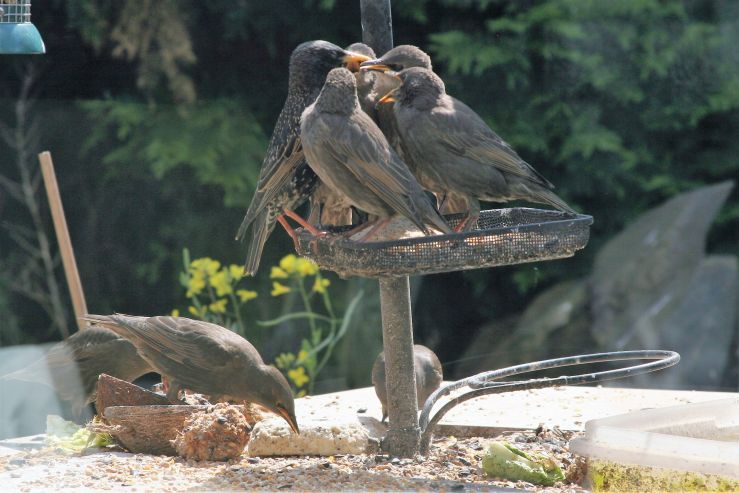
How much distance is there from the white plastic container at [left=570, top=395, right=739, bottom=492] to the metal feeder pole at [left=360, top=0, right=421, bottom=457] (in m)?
0.65

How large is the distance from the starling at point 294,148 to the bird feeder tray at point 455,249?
15.0 inches

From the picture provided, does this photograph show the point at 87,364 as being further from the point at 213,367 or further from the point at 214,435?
the point at 214,435

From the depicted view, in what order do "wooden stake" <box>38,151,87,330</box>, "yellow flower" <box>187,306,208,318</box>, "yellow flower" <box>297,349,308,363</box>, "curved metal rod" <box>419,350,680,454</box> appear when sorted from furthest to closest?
"yellow flower" <box>297,349,308,363</box> < "yellow flower" <box>187,306,208,318</box> < "wooden stake" <box>38,151,87,330</box> < "curved metal rod" <box>419,350,680,454</box>

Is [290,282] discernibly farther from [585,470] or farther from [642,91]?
[585,470]

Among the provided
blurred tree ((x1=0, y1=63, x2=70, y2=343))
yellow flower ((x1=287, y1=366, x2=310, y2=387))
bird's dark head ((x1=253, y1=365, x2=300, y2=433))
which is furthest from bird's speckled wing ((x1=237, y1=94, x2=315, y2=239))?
blurred tree ((x1=0, y1=63, x2=70, y2=343))

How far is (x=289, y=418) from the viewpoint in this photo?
3279mm

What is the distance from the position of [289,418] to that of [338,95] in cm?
109

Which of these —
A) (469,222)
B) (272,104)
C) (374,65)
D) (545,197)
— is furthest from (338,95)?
(272,104)

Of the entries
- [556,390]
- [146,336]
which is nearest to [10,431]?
[146,336]

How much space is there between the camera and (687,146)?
241 inches

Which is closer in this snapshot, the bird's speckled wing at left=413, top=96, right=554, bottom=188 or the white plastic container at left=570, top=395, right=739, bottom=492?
the white plastic container at left=570, top=395, right=739, bottom=492

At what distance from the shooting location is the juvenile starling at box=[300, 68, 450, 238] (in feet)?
9.04

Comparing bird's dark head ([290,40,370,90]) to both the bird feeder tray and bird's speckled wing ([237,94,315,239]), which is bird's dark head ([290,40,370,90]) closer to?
bird's speckled wing ([237,94,315,239])

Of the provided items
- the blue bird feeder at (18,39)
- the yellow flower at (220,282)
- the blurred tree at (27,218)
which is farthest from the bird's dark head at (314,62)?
the blurred tree at (27,218)
